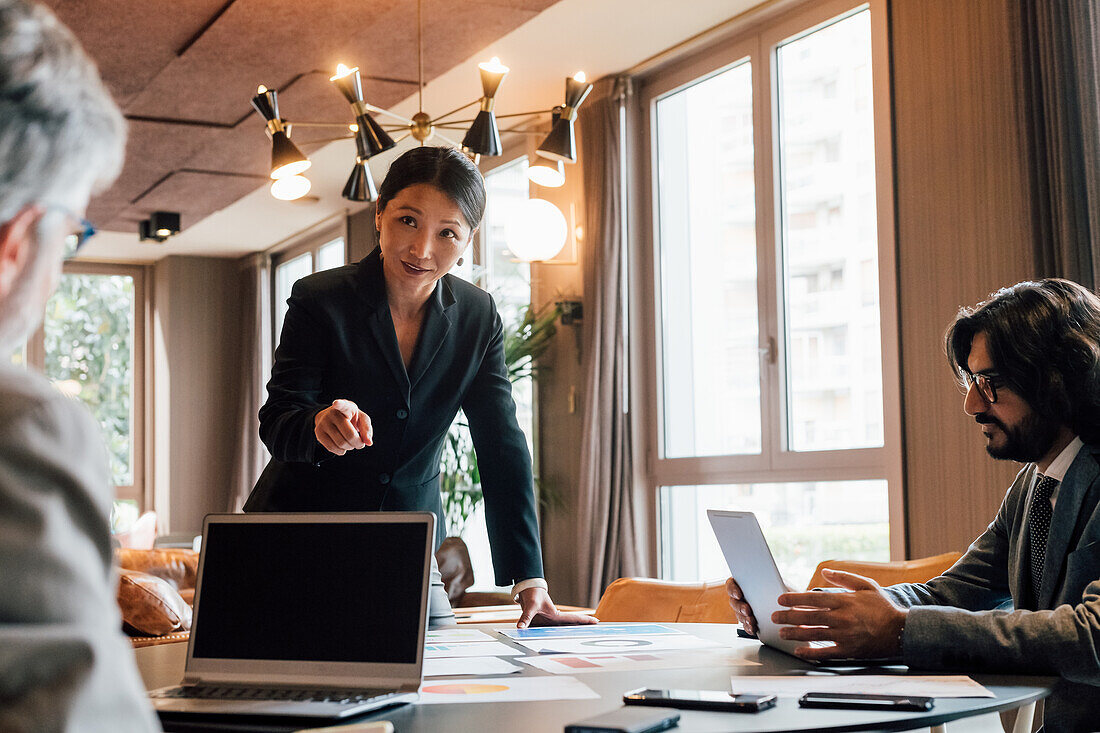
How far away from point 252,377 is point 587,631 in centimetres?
846

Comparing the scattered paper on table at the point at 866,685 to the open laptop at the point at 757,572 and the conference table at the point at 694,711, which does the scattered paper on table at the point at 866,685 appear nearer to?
the conference table at the point at 694,711

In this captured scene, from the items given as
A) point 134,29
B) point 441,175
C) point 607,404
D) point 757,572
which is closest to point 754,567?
point 757,572

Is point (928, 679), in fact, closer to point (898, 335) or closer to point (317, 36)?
point (898, 335)

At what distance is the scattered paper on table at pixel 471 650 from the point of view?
1.73m

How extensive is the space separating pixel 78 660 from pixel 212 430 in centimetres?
1015

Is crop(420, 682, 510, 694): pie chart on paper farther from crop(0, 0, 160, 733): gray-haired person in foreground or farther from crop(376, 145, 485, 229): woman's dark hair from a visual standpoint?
crop(376, 145, 485, 229): woman's dark hair

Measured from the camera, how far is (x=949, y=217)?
13.4 feet

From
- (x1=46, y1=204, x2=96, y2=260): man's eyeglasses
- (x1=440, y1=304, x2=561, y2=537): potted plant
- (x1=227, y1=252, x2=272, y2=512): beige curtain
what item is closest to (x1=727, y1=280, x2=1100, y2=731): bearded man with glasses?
(x1=46, y1=204, x2=96, y2=260): man's eyeglasses

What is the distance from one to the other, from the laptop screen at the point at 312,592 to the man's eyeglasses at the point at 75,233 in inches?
26.0

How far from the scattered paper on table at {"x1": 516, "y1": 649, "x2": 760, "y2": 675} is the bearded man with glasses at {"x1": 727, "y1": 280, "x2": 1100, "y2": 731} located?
12cm

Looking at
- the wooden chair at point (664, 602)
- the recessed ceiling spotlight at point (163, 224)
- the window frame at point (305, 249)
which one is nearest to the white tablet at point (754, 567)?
the wooden chair at point (664, 602)

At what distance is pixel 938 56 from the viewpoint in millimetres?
4180

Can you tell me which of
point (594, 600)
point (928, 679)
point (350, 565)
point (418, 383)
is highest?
point (418, 383)

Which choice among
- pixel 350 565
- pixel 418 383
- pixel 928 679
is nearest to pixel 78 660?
pixel 350 565
